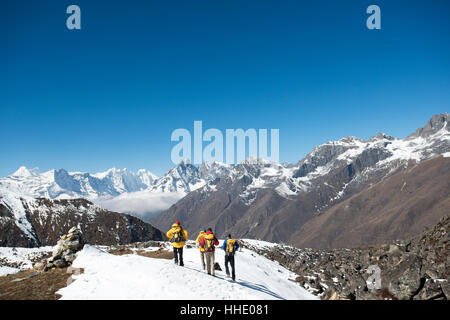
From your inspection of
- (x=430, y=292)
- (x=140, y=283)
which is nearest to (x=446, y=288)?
(x=430, y=292)

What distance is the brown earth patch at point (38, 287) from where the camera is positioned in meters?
18.4

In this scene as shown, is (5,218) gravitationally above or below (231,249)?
below

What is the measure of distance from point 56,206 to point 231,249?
15016 centimetres

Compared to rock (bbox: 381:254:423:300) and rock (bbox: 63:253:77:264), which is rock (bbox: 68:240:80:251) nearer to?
rock (bbox: 63:253:77:264)

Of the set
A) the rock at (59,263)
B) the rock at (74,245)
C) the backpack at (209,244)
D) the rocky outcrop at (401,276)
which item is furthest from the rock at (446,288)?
the rock at (74,245)

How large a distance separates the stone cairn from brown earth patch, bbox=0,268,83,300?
123 centimetres

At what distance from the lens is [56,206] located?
14575cm

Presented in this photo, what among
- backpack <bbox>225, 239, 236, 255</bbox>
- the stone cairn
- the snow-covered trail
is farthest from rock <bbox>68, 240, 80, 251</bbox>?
backpack <bbox>225, 239, 236, 255</bbox>

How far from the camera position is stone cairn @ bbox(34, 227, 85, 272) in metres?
24.8

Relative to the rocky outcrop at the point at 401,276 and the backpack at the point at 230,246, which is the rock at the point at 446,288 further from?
the backpack at the point at 230,246
